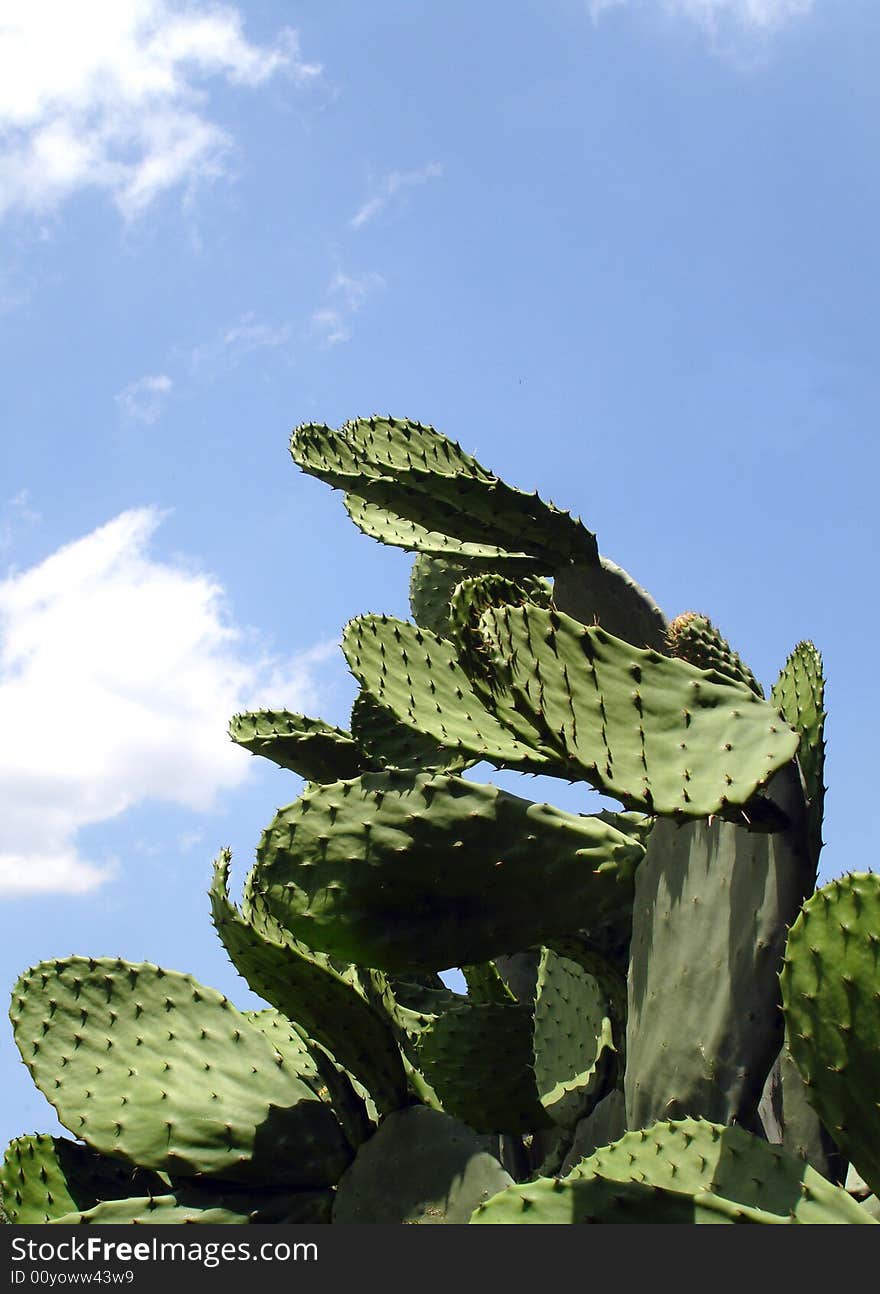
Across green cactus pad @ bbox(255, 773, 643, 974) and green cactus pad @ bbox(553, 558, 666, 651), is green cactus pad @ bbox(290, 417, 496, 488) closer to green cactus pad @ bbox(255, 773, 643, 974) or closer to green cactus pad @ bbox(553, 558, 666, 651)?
green cactus pad @ bbox(553, 558, 666, 651)

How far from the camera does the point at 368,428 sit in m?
2.75

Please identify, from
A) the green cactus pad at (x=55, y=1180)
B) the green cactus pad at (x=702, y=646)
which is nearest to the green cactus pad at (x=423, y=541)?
the green cactus pad at (x=702, y=646)

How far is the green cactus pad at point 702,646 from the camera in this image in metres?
2.26

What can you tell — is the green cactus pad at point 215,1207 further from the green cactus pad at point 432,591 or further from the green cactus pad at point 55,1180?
the green cactus pad at point 432,591

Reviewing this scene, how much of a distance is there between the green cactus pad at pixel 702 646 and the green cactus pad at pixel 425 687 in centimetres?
34

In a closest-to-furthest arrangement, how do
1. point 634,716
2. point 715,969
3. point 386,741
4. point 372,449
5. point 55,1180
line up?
point 634,716
point 715,969
point 372,449
point 55,1180
point 386,741

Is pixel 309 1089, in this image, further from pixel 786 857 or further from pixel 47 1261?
pixel 786 857

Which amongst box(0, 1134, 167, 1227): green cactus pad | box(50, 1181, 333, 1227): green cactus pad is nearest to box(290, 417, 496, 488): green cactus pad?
box(50, 1181, 333, 1227): green cactus pad

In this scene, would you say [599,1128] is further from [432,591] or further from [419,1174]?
[432,591]

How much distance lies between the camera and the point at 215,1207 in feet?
8.59

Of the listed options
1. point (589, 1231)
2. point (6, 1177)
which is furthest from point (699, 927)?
point (6, 1177)

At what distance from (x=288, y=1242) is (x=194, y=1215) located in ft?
1.74

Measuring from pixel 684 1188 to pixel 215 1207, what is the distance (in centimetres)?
129

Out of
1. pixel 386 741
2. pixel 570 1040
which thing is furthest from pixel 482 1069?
pixel 386 741
